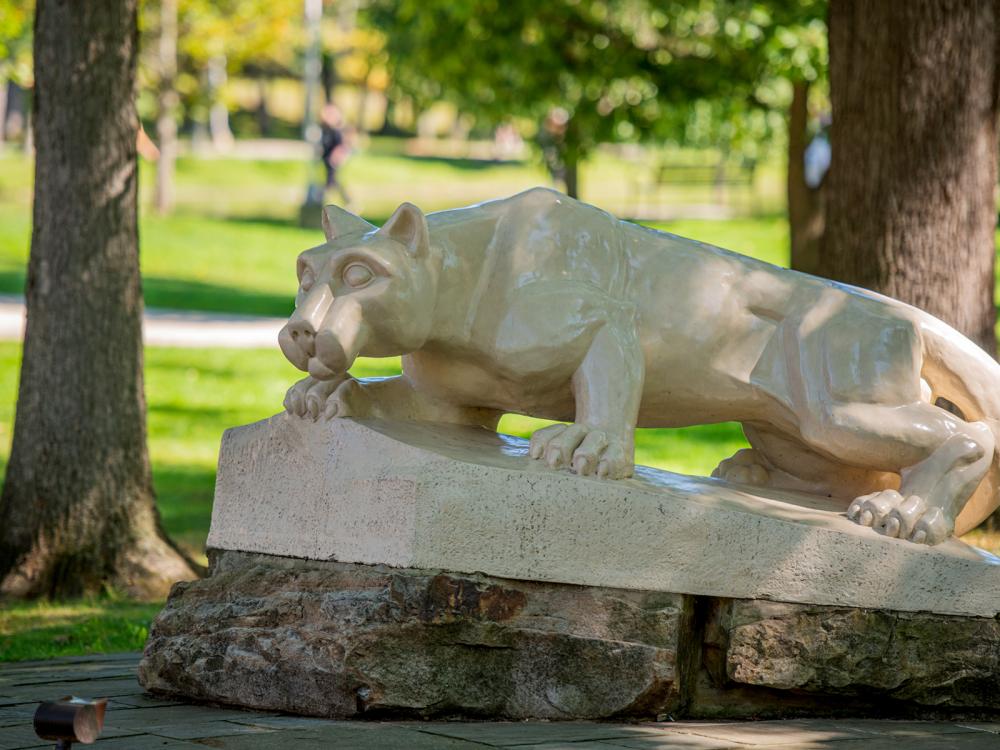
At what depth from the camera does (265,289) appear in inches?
901

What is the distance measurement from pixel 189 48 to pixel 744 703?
78.3 ft

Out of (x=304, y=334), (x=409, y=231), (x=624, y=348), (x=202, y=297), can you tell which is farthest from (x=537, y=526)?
(x=202, y=297)

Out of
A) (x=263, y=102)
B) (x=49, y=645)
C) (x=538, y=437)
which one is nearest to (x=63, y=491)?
(x=49, y=645)

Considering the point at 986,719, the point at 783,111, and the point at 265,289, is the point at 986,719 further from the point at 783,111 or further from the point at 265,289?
the point at 265,289

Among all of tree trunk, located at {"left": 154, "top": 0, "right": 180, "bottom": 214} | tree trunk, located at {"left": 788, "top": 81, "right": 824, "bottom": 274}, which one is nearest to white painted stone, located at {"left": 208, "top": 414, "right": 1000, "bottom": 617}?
tree trunk, located at {"left": 788, "top": 81, "right": 824, "bottom": 274}

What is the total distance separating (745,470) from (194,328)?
13646 mm

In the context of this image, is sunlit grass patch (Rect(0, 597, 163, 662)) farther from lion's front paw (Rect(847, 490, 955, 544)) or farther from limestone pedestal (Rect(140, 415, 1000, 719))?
lion's front paw (Rect(847, 490, 955, 544))

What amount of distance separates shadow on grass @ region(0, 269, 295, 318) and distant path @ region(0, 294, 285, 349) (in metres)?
0.51

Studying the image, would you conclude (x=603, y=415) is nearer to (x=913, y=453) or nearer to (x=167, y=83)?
(x=913, y=453)

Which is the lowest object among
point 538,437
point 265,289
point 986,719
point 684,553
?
point 265,289

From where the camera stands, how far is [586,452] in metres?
5.05

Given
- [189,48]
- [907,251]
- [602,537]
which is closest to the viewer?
[602,537]

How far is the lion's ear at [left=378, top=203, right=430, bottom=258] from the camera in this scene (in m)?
5.19

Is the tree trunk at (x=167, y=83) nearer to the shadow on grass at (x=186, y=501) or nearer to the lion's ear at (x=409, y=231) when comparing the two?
the shadow on grass at (x=186, y=501)
